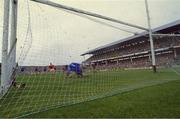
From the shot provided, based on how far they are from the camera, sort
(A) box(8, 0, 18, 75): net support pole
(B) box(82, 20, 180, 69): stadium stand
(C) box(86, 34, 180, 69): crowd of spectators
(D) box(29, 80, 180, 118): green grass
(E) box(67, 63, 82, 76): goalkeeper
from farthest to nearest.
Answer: (C) box(86, 34, 180, 69): crowd of spectators < (B) box(82, 20, 180, 69): stadium stand < (E) box(67, 63, 82, 76): goalkeeper < (A) box(8, 0, 18, 75): net support pole < (D) box(29, 80, 180, 118): green grass

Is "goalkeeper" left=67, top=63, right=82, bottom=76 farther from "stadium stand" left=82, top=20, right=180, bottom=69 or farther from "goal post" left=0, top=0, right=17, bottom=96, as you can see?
"stadium stand" left=82, top=20, right=180, bottom=69

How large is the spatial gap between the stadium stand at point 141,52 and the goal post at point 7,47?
2374 cm

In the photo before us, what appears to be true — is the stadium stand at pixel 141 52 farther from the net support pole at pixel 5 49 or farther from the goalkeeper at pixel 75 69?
the net support pole at pixel 5 49

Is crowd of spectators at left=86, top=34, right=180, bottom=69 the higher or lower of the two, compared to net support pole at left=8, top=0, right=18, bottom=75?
higher

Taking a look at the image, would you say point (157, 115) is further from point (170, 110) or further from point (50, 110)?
point (50, 110)

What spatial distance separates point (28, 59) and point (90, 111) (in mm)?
2212

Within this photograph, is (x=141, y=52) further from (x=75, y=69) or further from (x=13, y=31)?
(x=13, y=31)

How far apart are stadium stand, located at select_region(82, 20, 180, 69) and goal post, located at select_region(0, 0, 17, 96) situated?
2374 centimetres

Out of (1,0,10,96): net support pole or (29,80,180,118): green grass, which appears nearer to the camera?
(29,80,180,118): green grass

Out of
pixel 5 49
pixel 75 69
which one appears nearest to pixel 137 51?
pixel 75 69

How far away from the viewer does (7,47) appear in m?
5.18

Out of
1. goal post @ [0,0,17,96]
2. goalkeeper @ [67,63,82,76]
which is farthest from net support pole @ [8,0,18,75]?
goalkeeper @ [67,63,82,76]

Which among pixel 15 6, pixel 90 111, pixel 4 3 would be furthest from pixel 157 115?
pixel 15 6

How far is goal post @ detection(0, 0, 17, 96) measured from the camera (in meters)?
5.01
